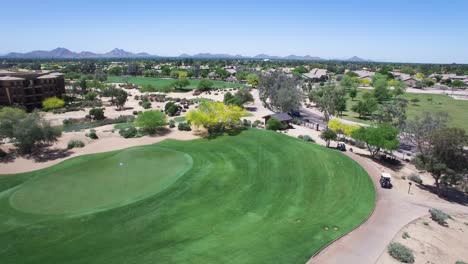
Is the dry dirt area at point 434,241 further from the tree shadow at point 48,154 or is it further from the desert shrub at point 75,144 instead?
the desert shrub at point 75,144

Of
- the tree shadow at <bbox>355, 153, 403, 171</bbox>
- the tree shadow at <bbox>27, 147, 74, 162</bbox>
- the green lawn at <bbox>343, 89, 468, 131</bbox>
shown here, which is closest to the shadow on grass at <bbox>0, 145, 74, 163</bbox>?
the tree shadow at <bbox>27, 147, 74, 162</bbox>

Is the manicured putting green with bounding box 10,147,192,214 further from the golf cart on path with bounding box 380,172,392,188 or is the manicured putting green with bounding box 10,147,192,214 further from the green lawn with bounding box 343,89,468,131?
the green lawn with bounding box 343,89,468,131

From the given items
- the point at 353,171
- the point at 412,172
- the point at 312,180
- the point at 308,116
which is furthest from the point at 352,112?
the point at 312,180

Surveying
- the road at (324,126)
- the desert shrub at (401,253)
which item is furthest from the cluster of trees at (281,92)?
the desert shrub at (401,253)

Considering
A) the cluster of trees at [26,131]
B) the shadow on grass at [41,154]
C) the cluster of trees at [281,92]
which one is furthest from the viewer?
the cluster of trees at [281,92]

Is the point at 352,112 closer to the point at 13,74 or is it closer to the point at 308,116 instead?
the point at 308,116

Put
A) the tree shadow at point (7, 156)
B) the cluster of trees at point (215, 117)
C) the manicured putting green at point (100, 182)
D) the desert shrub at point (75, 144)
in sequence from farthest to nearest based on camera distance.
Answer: the cluster of trees at point (215, 117) < the desert shrub at point (75, 144) < the tree shadow at point (7, 156) < the manicured putting green at point (100, 182)
